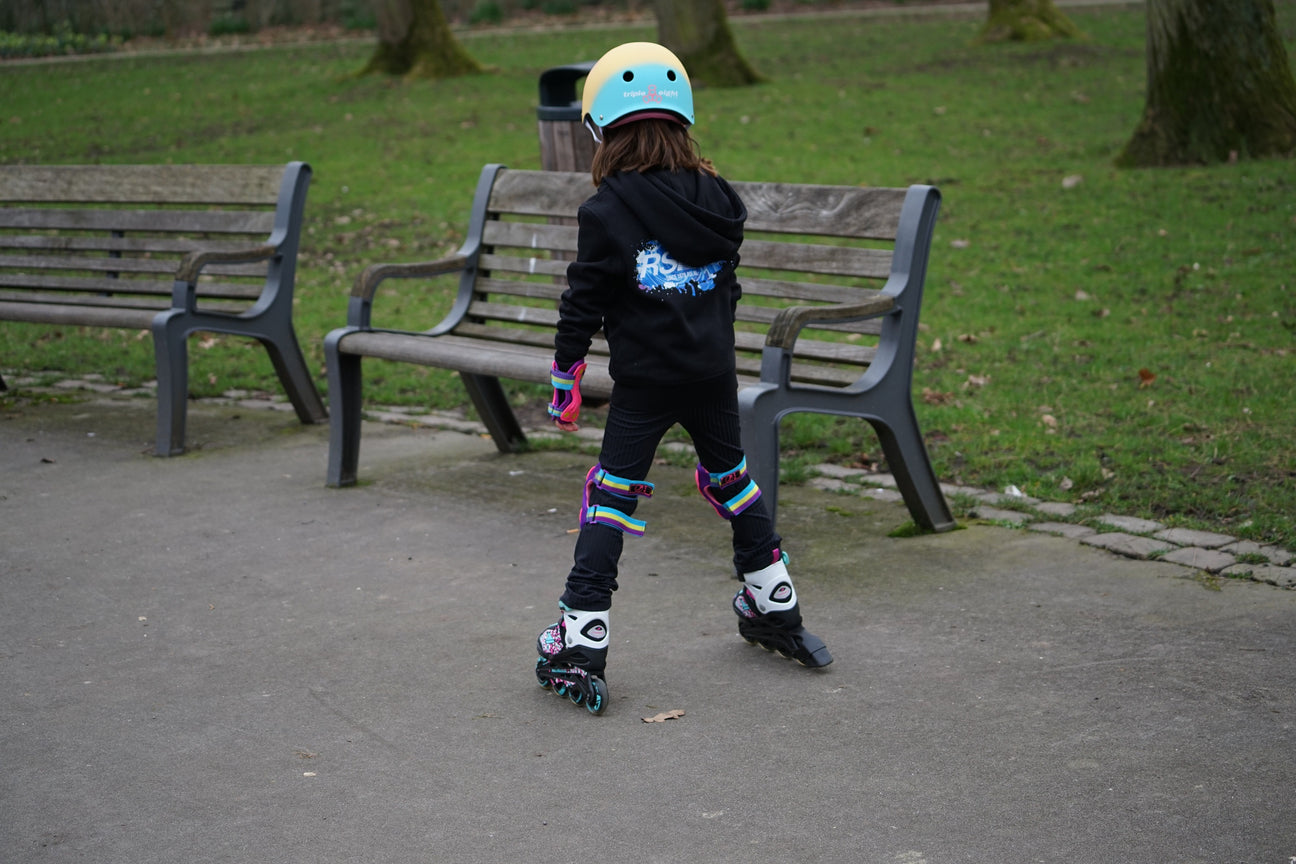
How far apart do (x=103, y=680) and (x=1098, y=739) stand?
2649 mm

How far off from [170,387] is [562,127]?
7.11ft

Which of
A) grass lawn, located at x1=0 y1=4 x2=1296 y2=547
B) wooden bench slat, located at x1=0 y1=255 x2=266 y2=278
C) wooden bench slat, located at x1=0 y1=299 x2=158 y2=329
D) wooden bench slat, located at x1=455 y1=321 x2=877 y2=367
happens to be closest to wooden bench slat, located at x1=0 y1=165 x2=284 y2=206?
wooden bench slat, located at x1=0 y1=255 x2=266 y2=278

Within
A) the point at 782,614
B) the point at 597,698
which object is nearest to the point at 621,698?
the point at 597,698

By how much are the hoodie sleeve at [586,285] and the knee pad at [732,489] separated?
1.70 ft

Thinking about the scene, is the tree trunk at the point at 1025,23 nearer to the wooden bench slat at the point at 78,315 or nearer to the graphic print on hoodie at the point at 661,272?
the wooden bench slat at the point at 78,315

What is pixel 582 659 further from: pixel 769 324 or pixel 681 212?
pixel 769 324

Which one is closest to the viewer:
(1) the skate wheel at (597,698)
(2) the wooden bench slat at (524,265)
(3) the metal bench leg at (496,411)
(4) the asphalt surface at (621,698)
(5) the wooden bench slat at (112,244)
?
(4) the asphalt surface at (621,698)

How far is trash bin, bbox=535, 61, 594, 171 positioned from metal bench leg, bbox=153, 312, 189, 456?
1.91m

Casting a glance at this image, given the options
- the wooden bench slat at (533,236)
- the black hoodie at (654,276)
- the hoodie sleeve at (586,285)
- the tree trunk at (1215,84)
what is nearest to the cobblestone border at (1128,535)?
the wooden bench slat at (533,236)

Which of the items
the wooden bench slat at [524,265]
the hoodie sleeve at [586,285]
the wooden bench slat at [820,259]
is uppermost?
the hoodie sleeve at [586,285]

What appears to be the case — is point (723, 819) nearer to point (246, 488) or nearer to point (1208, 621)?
point (1208, 621)

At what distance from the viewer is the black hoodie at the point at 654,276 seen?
357cm

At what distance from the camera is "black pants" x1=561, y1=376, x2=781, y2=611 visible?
3.68m

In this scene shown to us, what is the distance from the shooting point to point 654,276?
A: 142 inches
